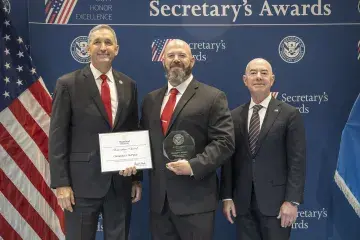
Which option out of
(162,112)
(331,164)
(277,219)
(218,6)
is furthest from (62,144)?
(331,164)

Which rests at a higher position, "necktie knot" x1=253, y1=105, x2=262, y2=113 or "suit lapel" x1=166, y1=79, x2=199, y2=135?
"suit lapel" x1=166, y1=79, x2=199, y2=135

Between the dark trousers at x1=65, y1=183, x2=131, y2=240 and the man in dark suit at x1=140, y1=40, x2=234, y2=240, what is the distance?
20 centimetres

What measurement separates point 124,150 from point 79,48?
163 cm

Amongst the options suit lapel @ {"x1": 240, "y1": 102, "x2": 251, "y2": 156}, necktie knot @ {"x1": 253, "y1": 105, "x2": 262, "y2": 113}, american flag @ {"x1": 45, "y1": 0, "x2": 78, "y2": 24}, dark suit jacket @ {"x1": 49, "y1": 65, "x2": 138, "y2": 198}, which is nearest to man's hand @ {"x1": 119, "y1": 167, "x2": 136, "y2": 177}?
dark suit jacket @ {"x1": 49, "y1": 65, "x2": 138, "y2": 198}

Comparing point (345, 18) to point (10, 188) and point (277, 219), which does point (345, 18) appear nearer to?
point (277, 219)

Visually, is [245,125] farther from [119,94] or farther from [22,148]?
[22,148]

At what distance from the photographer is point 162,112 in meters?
3.00

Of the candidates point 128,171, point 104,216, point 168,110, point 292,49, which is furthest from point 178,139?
point 292,49

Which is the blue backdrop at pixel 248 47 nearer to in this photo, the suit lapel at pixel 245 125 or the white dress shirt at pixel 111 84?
the suit lapel at pixel 245 125

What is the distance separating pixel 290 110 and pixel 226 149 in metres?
0.64

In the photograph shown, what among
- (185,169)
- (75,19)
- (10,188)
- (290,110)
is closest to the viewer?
(185,169)

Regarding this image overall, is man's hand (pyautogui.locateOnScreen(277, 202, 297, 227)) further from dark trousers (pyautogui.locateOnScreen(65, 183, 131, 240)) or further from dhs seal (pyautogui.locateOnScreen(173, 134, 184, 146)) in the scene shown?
dark trousers (pyautogui.locateOnScreen(65, 183, 131, 240))

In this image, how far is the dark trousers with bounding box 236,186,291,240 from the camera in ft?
10.3

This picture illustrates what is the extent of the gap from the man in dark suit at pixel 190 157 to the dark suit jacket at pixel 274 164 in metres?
0.29
